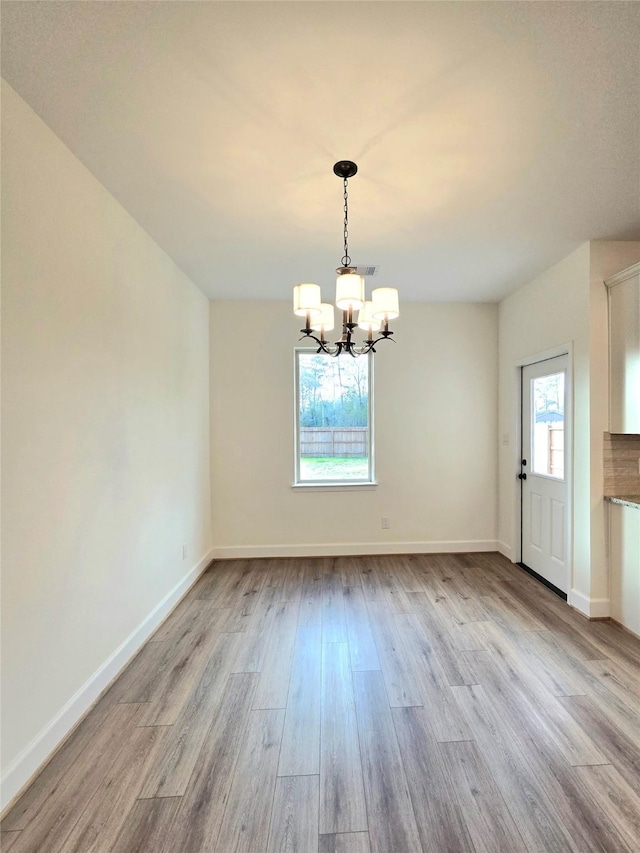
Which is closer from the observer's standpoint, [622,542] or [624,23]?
[624,23]

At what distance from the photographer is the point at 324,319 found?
207 centimetres

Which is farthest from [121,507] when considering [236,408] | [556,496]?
[556,496]

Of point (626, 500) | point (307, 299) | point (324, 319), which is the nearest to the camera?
point (307, 299)

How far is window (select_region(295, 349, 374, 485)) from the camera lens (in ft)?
13.3

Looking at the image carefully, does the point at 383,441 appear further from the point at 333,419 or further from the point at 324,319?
the point at 324,319

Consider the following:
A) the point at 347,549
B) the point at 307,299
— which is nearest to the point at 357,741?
the point at 307,299

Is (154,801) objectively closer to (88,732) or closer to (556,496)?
(88,732)

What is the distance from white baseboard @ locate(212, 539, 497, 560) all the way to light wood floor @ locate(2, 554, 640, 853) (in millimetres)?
1130

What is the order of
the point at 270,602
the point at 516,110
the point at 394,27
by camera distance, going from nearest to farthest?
the point at 394,27
the point at 516,110
the point at 270,602

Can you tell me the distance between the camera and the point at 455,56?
4.25 ft

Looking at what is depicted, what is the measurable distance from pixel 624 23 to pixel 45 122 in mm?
2255

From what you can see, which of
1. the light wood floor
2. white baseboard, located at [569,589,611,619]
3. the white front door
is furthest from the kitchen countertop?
the light wood floor

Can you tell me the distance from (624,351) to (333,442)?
2.65m

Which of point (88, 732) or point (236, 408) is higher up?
point (236, 408)
